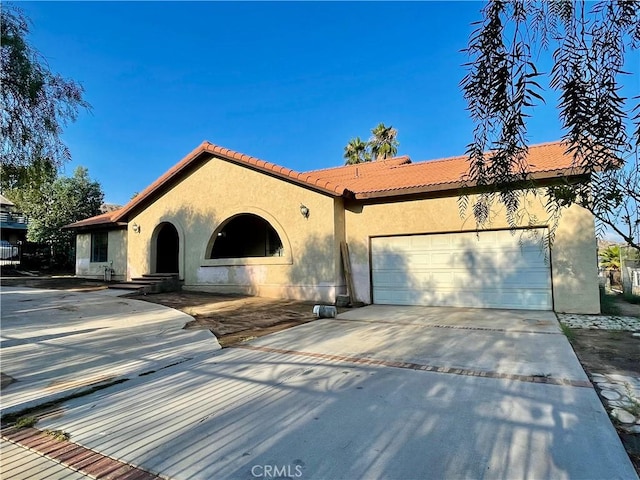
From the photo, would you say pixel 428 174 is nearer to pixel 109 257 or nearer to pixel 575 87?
pixel 575 87

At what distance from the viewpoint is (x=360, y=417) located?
10.5 feet

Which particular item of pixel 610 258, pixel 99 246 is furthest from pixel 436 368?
pixel 610 258

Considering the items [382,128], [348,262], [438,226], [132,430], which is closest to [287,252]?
[348,262]

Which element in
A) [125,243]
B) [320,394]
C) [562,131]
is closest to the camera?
[562,131]

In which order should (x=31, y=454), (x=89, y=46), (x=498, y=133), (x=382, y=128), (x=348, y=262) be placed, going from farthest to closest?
1. (x=382, y=128)
2. (x=348, y=262)
3. (x=89, y=46)
4. (x=31, y=454)
5. (x=498, y=133)

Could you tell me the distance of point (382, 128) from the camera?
27.4m

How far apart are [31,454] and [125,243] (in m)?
16.0

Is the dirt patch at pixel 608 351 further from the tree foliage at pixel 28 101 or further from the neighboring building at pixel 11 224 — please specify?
the neighboring building at pixel 11 224

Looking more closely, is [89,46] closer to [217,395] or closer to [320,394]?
[217,395]

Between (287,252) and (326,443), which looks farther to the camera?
(287,252)
